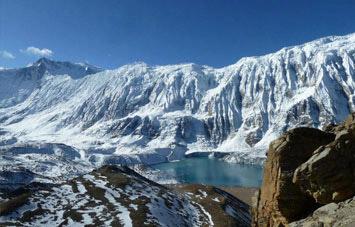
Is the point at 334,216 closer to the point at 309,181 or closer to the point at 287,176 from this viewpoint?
the point at 309,181

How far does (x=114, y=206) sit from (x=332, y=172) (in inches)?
3819

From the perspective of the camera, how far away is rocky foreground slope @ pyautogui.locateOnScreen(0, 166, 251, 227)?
101181 mm

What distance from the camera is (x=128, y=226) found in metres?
97.2

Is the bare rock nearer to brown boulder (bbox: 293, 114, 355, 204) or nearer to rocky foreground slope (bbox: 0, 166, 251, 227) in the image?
brown boulder (bbox: 293, 114, 355, 204)

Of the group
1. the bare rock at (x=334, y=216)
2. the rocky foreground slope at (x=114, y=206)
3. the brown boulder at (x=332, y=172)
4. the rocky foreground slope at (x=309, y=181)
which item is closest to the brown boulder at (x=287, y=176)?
the rocky foreground slope at (x=309, y=181)

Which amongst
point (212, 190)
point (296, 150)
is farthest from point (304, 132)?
point (212, 190)

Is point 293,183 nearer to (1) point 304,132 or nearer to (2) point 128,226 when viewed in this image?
(1) point 304,132

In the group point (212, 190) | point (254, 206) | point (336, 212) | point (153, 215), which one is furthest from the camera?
point (212, 190)

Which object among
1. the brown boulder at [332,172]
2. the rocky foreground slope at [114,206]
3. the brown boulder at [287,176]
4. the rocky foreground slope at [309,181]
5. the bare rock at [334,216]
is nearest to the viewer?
the bare rock at [334,216]

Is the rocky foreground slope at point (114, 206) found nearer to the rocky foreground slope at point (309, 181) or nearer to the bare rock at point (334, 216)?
the rocky foreground slope at point (309, 181)

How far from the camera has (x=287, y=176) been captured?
941 inches

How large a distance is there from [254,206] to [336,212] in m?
10.4

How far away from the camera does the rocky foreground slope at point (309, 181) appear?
65.9 feet

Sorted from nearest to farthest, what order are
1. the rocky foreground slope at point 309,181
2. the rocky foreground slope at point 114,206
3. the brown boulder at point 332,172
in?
the rocky foreground slope at point 309,181 → the brown boulder at point 332,172 → the rocky foreground slope at point 114,206
